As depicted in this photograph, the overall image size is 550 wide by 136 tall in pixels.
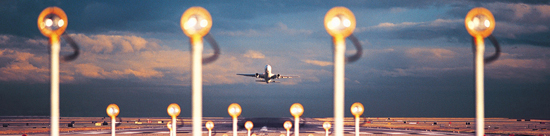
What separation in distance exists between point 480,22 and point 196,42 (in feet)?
25.4

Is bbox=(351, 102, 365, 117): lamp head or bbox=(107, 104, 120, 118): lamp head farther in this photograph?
bbox=(351, 102, 365, 117): lamp head

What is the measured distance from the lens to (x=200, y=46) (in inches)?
516

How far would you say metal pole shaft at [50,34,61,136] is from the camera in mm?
14211

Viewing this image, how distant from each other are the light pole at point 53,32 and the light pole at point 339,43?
753 centimetres

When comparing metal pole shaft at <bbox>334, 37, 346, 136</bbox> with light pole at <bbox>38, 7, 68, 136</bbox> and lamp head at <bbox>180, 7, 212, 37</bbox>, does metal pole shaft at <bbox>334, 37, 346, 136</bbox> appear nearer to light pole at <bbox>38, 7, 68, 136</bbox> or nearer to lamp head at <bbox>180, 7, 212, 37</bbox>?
lamp head at <bbox>180, 7, 212, 37</bbox>

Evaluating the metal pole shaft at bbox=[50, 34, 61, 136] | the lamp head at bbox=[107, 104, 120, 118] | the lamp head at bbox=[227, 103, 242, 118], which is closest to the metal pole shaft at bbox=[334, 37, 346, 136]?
the metal pole shaft at bbox=[50, 34, 61, 136]

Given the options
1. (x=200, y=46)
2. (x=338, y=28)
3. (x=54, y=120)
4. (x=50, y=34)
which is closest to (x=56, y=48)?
(x=50, y=34)

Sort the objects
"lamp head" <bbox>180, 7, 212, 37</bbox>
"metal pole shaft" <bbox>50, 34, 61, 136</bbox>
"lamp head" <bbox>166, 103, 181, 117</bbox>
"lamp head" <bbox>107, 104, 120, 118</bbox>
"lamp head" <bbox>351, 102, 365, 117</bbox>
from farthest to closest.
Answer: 1. "lamp head" <bbox>351, 102, 365, 117</bbox>
2. "lamp head" <bbox>166, 103, 181, 117</bbox>
3. "lamp head" <bbox>107, 104, 120, 118</bbox>
4. "metal pole shaft" <bbox>50, 34, 61, 136</bbox>
5. "lamp head" <bbox>180, 7, 212, 37</bbox>

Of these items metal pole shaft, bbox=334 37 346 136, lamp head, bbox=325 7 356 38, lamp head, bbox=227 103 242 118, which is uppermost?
lamp head, bbox=325 7 356 38

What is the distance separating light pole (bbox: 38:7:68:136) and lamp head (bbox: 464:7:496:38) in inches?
449

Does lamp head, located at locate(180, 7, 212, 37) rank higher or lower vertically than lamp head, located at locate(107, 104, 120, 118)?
higher

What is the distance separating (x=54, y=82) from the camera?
14297 millimetres

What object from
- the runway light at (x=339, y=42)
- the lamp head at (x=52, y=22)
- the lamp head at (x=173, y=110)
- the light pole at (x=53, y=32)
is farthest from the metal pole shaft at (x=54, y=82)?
the lamp head at (x=173, y=110)

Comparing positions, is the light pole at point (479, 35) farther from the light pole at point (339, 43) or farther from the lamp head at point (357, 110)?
the lamp head at point (357, 110)
